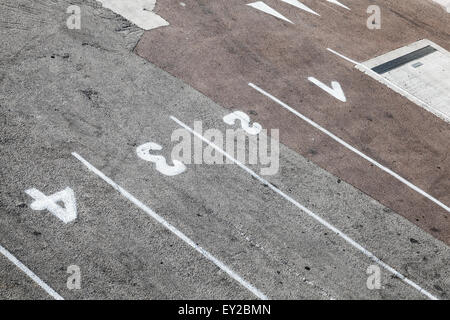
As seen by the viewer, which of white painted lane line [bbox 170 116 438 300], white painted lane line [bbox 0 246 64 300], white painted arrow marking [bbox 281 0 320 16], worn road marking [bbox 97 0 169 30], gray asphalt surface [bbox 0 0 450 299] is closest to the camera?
white painted lane line [bbox 0 246 64 300]

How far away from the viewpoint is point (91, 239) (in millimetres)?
10461

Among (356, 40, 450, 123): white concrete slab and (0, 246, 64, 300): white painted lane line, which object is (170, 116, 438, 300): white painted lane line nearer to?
(0, 246, 64, 300): white painted lane line

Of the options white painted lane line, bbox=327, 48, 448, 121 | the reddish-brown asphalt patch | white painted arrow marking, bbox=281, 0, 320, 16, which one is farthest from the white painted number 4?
white painted arrow marking, bbox=281, 0, 320, 16

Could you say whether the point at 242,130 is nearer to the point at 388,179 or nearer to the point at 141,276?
the point at 388,179

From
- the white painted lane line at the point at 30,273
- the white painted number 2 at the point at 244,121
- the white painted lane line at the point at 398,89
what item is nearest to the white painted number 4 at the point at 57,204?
the white painted lane line at the point at 30,273

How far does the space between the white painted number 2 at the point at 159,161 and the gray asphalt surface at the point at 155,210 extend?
0.45 ft

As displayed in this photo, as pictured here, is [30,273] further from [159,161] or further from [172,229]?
[159,161]

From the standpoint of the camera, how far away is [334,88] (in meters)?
15.2

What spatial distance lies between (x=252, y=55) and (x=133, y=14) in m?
3.55

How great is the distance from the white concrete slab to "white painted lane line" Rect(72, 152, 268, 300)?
302 inches

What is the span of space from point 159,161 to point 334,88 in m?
5.46

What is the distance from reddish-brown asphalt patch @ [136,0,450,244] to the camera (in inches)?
510

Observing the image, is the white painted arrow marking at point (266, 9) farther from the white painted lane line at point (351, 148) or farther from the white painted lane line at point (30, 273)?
the white painted lane line at point (30, 273)
